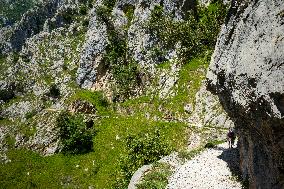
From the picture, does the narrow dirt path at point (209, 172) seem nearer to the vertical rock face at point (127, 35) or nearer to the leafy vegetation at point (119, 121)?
the leafy vegetation at point (119, 121)

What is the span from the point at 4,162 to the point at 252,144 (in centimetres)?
8829

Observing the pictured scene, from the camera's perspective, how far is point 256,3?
22.1 m

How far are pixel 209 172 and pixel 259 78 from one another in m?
18.1

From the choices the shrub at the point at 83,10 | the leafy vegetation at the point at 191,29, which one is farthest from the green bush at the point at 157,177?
the shrub at the point at 83,10

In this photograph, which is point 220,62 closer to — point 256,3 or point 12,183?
point 256,3

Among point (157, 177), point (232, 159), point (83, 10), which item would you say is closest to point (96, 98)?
point (157, 177)

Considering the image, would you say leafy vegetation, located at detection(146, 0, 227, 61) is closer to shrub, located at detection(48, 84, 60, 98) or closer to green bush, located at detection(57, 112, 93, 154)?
green bush, located at detection(57, 112, 93, 154)

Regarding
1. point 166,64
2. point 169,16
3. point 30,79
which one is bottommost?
point 166,64

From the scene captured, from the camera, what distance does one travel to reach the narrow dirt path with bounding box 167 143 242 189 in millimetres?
32906

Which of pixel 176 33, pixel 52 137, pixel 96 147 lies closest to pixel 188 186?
pixel 96 147

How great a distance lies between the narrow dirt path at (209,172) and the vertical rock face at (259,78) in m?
6.06

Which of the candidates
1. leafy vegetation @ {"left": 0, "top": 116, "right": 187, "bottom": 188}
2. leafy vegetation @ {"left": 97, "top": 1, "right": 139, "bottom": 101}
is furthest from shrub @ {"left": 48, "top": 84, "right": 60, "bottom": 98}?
leafy vegetation @ {"left": 0, "top": 116, "right": 187, "bottom": 188}

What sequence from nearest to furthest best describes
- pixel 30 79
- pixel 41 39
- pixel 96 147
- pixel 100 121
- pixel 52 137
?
pixel 96 147 → pixel 100 121 → pixel 52 137 → pixel 30 79 → pixel 41 39

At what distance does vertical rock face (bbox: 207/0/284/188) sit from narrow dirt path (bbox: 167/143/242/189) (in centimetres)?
606
